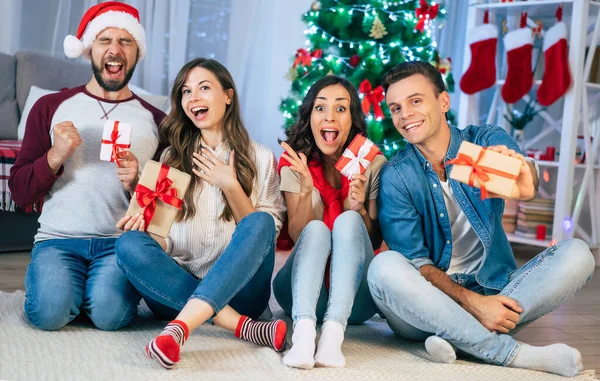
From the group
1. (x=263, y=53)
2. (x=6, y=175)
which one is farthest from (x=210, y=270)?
(x=263, y=53)

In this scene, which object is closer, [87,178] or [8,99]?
[87,178]

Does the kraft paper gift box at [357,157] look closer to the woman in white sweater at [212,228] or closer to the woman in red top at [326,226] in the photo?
the woman in red top at [326,226]

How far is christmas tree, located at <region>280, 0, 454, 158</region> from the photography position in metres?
4.20

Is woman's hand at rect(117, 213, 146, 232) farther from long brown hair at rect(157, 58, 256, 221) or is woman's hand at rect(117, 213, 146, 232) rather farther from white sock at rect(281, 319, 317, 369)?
white sock at rect(281, 319, 317, 369)

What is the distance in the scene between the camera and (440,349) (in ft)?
6.23

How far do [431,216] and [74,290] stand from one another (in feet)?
3.61

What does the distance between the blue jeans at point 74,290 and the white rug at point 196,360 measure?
0.16 ft

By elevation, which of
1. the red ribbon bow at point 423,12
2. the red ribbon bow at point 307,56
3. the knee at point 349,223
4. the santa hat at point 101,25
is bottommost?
the knee at point 349,223

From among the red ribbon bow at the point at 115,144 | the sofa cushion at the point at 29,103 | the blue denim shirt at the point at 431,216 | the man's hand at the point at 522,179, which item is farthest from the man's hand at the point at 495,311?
the sofa cushion at the point at 29,103

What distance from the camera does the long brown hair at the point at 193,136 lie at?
2238mm

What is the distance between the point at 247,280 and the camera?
1970mm

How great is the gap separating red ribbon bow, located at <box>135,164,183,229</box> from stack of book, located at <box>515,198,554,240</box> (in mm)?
2822

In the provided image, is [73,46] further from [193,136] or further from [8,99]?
[8,99]

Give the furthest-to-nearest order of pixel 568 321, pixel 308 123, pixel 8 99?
1. pixel 8 99
2. pixel 568 321
3. pixel 308 123
